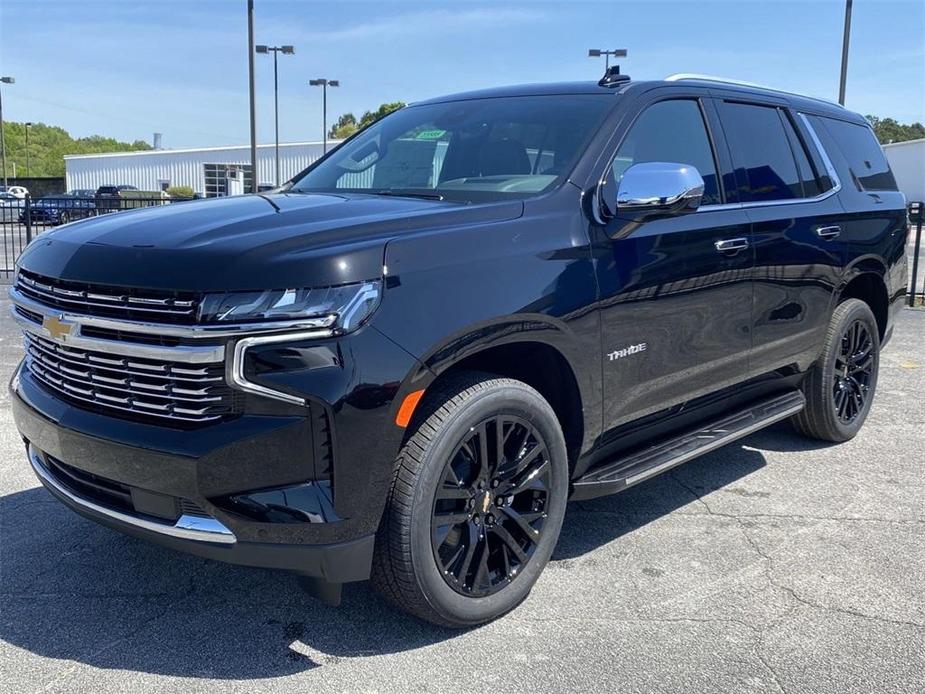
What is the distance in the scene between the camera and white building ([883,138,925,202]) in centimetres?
4153

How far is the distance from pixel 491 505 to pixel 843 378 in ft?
10.7

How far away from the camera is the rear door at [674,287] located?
3.47 m

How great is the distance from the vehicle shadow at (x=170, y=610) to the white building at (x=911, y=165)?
4383 centimetres

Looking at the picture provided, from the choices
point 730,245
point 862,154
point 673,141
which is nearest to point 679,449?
point 730,245

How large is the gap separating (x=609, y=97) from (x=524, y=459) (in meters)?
1.71

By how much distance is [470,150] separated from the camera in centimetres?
404

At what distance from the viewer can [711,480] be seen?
482 centimetres

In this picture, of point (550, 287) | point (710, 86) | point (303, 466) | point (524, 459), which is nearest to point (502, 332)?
point (550, 287)

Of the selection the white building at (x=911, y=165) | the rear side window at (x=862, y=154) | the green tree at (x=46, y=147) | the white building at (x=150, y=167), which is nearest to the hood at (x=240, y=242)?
the rear side window at (x=862, y=154)

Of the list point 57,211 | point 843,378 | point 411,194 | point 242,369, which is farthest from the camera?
point 57,211

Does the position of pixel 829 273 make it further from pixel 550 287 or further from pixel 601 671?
pixel 601 671

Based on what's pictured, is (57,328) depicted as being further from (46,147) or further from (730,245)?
(46,147)

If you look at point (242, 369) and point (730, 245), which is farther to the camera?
point (730, 245)

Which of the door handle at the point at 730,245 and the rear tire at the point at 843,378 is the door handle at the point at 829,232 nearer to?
the rear tire at the point at 843,378
